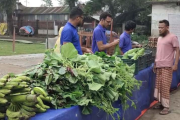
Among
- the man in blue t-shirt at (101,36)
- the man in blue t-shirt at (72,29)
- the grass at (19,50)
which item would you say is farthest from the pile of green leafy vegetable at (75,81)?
the grass at (19,50)

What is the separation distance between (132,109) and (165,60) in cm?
127

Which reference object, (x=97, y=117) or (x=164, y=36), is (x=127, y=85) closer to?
(x=97, y=117)

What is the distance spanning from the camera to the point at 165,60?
15.8ft

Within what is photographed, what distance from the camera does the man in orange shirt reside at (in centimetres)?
480

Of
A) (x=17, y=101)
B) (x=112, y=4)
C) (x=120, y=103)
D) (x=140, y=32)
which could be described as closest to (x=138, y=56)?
(x=120, y=103)

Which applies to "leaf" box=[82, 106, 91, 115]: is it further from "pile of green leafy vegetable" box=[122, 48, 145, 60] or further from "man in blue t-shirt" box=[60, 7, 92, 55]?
"pile of green leafy vegetable" box=[122, 48, 145, 60]

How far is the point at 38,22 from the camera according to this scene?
34375 mm

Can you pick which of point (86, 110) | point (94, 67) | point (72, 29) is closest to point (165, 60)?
point (72, 29)

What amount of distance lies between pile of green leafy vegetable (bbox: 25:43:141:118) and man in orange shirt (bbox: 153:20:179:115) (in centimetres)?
196

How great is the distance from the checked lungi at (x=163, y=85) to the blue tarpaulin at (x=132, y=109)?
0.60 ft

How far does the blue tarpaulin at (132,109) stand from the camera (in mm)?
2231

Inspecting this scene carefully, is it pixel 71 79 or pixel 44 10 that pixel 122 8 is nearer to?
pixel 44 10

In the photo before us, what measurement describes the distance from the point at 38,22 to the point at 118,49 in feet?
101

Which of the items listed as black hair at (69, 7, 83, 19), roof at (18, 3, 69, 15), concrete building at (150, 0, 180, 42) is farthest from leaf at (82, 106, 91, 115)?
roof at (18, 3, 69, 15)
